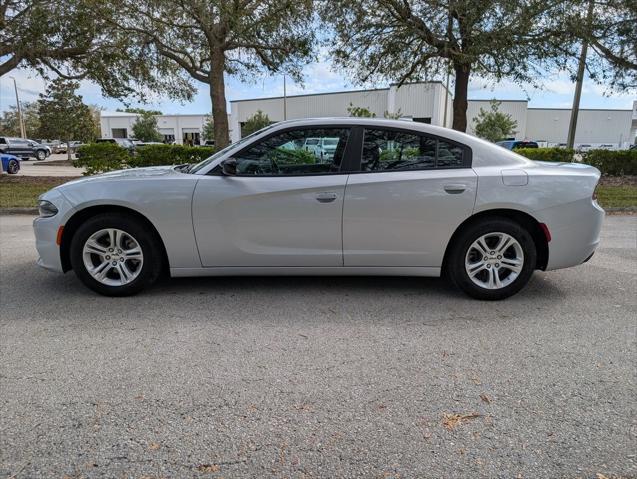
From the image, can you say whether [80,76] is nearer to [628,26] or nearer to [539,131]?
[628,26]

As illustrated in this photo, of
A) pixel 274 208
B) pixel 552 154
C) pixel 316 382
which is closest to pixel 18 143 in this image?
pixel 552 154

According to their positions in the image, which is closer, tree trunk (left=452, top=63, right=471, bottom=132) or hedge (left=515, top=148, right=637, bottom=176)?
tree trunk (left=452, top=63, right=471, bottom=132)

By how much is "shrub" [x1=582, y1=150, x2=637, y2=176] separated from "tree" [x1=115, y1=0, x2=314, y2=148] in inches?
395

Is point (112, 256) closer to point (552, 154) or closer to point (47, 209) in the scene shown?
point (47, 209)

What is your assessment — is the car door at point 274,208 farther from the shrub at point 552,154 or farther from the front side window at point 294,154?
the shrub at point 552,154

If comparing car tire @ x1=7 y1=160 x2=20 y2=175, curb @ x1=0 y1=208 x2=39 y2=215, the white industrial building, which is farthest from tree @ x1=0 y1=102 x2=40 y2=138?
curb @ x1=0 y1=208 x2=39 y2=215

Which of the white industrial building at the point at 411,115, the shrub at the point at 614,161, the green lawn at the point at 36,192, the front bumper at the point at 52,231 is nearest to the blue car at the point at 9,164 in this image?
the green lawn at the point at 36,192

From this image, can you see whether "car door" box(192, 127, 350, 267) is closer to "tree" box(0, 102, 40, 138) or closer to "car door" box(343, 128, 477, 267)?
"car door" box(343, 128, 477, 267)

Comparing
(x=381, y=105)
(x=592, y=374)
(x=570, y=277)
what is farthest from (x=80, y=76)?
(x=381, y=105)

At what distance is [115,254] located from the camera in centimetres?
425

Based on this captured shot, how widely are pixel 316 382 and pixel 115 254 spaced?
242 centimetres

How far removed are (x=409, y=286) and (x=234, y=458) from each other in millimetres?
2876

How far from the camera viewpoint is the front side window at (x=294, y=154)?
4242 mm

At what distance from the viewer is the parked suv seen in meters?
34.6
